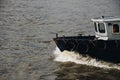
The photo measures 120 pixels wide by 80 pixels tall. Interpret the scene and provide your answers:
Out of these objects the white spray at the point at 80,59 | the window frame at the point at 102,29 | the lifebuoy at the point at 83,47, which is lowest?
the white spray at the point at 80,59

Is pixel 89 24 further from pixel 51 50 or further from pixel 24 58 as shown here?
pixel 24 58

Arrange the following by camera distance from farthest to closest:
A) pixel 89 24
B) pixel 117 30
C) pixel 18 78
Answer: pixel 89 24 → pixel 117 30 → pixel 18 78

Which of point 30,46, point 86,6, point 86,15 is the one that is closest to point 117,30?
point 30,46

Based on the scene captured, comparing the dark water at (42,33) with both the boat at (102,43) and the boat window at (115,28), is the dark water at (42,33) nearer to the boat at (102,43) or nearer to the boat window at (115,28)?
the boat at (102,43)

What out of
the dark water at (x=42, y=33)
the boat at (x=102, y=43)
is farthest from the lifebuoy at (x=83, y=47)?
the dark water at (x=42, y=33)

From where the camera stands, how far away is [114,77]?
21594 millimetres

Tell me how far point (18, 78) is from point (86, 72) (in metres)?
4.52

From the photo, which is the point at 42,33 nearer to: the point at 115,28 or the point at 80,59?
the point at 80,59

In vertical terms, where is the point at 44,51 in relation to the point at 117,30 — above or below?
below

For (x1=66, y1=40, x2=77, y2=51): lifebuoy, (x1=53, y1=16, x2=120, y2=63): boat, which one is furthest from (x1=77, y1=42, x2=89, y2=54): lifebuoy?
(x1=66, y1=40, x2=77, y2=51): lifebuoy

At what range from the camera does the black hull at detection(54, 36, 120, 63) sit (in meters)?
23.0

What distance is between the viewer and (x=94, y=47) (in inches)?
928

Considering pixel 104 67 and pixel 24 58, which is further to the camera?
pixel 24 58

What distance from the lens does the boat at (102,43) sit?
2302cm
